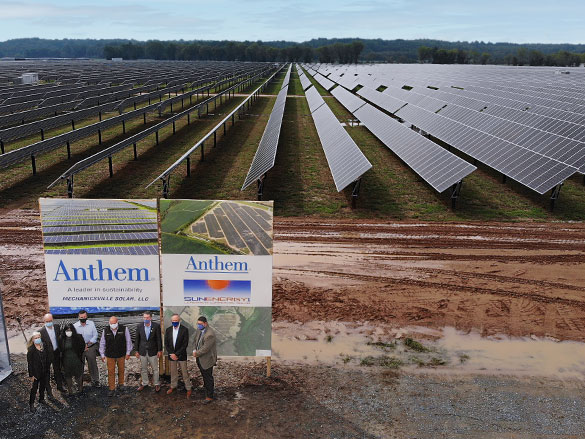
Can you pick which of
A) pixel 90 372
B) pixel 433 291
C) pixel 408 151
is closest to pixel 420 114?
pixel 408 151

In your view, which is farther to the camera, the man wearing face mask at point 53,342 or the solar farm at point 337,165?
the solar farm at point 337,165

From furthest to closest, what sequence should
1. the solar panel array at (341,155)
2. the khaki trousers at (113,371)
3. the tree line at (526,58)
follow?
the tree line at (526,58)
the solar panel array at (341,155)
the khaki trousers at (113,371)

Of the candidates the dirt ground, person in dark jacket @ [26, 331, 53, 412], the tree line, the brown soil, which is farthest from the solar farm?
the tree line

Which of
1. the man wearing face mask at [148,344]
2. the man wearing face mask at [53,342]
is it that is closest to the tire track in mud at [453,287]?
the man wearing face mask at [148,344]

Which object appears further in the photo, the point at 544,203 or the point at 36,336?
the point at 544,203

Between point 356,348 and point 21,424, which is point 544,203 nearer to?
point 356,348

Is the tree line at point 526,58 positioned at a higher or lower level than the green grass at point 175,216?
higher

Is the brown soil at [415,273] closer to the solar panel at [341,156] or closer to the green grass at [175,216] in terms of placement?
the solar panel at [341,156]
